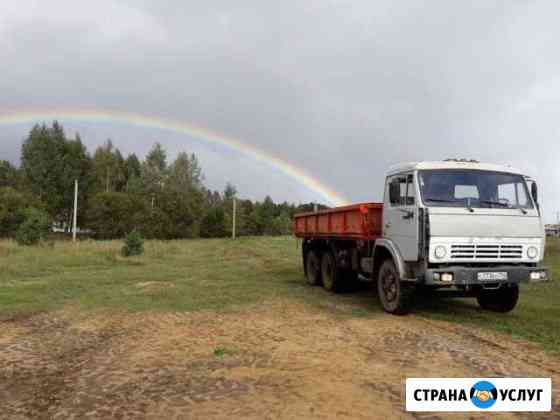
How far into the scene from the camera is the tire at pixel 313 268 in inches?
577

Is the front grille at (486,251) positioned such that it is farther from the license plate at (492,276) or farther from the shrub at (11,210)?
the shrub at (11,210)

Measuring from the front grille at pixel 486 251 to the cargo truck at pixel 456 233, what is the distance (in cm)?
2

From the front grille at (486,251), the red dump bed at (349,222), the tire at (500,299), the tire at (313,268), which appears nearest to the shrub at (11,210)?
the tire at (313,268)

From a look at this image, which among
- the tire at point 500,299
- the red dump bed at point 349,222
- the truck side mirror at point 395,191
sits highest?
the truck side mirror at point 395,191

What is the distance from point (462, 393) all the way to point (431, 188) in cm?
476

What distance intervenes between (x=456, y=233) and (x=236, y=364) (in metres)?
4.47

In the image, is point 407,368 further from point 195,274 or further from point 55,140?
point 55,140

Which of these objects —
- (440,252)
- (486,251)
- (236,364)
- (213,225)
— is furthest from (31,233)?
(213,225)

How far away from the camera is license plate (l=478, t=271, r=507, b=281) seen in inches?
334

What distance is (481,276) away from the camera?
27.8 ft

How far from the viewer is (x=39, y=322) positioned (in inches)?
365

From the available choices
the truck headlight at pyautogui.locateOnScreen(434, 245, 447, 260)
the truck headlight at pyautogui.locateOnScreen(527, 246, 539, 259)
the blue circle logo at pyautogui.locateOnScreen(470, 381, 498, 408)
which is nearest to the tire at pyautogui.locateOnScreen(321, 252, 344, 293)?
the truck headlight at pyautogui.locateOnScreen(434, 245, 447, 260)

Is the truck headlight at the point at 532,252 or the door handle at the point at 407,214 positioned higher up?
the door handle at the point at 407,214

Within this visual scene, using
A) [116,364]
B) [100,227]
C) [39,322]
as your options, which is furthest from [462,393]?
[100,227]
